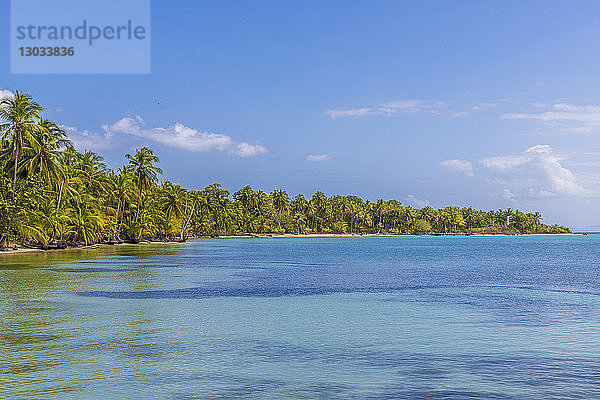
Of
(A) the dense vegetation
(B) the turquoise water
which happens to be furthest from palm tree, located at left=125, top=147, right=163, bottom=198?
(B) the turquoise water

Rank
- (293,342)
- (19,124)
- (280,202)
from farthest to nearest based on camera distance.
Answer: (280,202) < (19,124) < (293,342)

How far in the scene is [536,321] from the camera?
20344 millimetres

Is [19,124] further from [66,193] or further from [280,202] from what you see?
[280,202]

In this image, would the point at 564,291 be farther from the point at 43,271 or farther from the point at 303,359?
the point at 43,271

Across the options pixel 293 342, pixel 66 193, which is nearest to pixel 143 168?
pixel 66 193

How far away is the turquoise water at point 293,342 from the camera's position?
11.8 meters

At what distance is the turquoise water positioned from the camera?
11.8 meters

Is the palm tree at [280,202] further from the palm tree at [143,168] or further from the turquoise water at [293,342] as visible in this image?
the turquoise water at [293,342]

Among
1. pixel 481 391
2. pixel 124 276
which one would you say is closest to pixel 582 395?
pixel 481 391

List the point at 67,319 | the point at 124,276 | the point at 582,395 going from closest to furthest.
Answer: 1. the point at 582,395
2. the point at 67,319
3. the point at 124,276

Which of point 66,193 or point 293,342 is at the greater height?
point 66,193

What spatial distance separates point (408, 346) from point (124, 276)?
24780 millimetres

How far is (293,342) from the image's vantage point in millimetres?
16422

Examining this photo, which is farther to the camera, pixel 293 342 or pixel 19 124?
pixel 19 124
